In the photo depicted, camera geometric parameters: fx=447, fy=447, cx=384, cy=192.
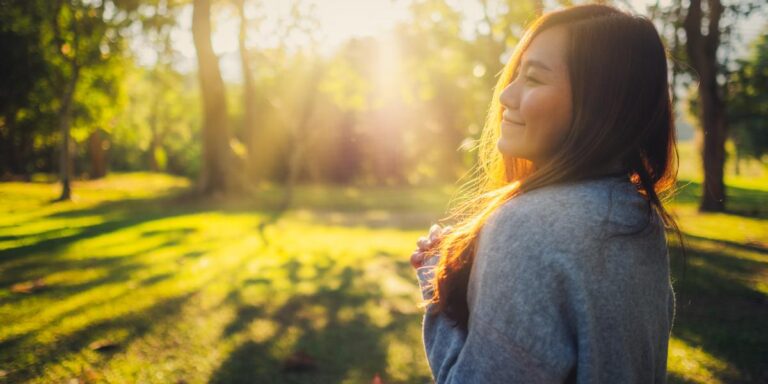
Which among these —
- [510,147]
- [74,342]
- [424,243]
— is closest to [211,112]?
[74,342]

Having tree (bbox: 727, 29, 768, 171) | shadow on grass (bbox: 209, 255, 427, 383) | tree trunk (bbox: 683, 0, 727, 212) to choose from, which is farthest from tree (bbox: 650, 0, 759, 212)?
shadow on grass (bbox: 209, 255, 427, 383)

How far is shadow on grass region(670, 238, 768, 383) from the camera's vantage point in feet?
12.4

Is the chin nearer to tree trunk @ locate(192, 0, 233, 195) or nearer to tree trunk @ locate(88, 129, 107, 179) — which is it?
tree trunk @ locate(88, 129, 107, 179)

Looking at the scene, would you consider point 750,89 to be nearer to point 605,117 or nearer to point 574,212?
point 605,117

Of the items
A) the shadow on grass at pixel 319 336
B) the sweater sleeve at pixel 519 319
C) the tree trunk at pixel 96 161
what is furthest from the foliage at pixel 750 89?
the tree trunk at pixel 96 161

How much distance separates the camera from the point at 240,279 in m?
6.08

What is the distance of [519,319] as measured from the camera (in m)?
1.15

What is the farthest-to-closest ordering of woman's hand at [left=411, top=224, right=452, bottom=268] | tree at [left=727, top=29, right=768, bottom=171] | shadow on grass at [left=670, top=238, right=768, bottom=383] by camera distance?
1. tree at [left=727, top=29, right=768, bottom=171]
2. shadow on grass at [left=670, top=238, right=768, bottom=383]
3. woman's hand at [left=411, top=224, right=452, bottom=268]

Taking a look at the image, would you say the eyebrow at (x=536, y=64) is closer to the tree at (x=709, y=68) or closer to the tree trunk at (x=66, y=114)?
the tree trunk at (x=66, y=114)

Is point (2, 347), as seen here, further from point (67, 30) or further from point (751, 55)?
point (751, 55)

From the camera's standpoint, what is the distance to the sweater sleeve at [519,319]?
1142 millimetres

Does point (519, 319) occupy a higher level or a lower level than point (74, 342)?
higher

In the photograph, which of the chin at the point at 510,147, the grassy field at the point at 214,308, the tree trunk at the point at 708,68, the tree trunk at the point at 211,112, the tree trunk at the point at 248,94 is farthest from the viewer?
the tree trunk at the point at 248,94

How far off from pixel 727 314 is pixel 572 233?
16.5ft
